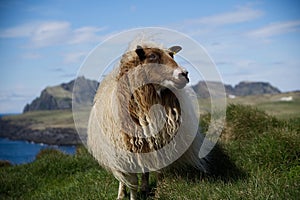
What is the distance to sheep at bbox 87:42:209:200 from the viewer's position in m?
5.82

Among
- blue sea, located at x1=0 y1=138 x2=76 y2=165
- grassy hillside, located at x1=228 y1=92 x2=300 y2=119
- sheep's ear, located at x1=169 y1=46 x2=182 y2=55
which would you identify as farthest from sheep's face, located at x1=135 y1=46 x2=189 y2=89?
blue sea, located at x1=0 y1=138 x2=76 y2=165

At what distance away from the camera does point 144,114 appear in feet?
19.3

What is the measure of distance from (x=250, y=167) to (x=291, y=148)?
858 mm

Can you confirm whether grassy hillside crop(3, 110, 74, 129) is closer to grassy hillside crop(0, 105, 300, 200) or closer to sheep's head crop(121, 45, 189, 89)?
grassy hillside crop(0, 105, 300, 200)

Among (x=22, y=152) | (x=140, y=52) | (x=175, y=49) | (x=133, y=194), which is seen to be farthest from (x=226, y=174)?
(x=22, y=152)

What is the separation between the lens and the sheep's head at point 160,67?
5562 millimetres

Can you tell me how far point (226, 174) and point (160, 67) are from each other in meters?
2.39

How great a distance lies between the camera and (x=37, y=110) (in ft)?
651

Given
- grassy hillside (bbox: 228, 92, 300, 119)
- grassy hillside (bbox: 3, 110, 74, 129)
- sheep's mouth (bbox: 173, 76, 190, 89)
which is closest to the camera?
sheep's mouth (bbox: 173, 76, 190, 89)

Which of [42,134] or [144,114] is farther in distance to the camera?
[42,134]

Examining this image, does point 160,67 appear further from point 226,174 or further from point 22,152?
point 22,152

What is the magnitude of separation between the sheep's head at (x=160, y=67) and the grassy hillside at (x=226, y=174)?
1.52 meters

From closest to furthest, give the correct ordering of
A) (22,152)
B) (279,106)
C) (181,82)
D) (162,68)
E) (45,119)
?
(181,82), (162,68), (279,106), (22,152), (45,119)

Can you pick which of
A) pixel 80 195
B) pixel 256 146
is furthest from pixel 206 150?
pixel 80 195
